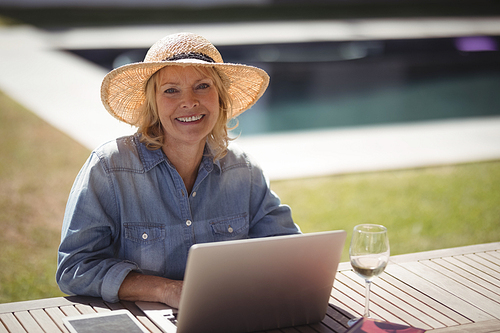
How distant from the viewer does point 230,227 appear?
208 centimetres

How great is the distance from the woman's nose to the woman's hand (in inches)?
24.0

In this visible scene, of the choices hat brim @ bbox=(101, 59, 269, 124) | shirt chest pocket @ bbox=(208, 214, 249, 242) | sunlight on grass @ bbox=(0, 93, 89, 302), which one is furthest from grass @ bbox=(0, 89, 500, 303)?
shirt chest pocket @ bbox=(208, 214, 249, 242)

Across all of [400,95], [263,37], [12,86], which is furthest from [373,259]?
[263,37]

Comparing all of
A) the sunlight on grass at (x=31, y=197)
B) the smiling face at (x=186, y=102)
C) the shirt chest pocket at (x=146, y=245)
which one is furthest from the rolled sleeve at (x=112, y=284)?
the sunlight on grass at (x=31, y=197)

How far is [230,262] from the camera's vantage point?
1291mm

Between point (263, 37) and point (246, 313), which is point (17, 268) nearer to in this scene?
point (246, 313)

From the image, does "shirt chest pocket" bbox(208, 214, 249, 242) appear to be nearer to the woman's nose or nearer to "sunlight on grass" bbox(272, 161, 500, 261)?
the woman's nose

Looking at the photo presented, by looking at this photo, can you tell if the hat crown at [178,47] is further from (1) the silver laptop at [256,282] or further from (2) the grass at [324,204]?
(2) the grass at [324,204]

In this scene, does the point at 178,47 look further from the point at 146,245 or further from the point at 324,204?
the point at 324,204

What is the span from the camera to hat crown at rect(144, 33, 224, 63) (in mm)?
1945

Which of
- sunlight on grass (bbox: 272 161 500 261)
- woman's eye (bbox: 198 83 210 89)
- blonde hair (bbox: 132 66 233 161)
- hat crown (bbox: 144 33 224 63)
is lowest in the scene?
sunlight on grass (bbox: 272 161 500 261)

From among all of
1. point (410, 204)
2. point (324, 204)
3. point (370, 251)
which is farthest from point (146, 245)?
point (410, 204)

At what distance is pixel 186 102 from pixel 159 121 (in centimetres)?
18

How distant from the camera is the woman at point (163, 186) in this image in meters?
1.78
